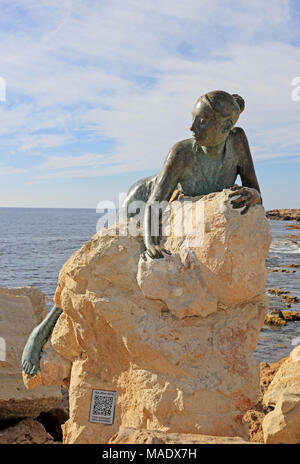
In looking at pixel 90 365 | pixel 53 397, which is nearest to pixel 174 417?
pixel 90 365

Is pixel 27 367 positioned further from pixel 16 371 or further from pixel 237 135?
pixel 237 135

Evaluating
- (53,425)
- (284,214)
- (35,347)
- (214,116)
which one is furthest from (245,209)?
(284,214)

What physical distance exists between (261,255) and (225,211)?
0.38 meters

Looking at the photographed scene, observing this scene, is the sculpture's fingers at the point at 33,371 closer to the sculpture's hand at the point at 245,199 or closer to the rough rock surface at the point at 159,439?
the rough rock surface at the point at 159,439

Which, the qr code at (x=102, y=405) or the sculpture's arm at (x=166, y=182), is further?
the qr code at (x=102, y=405)

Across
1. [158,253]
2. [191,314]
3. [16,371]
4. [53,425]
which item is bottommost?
[53,425]

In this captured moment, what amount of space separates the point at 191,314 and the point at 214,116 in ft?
4.53

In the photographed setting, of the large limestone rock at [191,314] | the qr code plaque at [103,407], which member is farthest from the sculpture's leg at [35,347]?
the large limestone rock at [191,314]

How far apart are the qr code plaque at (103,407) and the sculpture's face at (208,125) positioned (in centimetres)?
200

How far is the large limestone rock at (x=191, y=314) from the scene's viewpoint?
3492mm

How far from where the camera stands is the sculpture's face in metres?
3.73

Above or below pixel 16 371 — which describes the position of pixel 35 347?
above

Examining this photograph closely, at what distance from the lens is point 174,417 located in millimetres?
3494

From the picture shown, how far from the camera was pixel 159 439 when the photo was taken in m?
2.92
